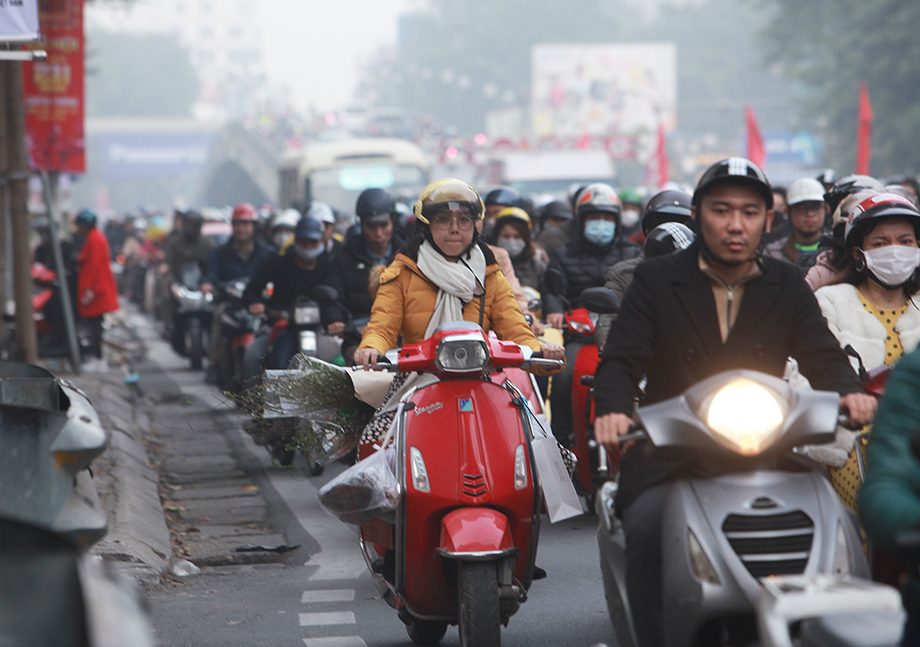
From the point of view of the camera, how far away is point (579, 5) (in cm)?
9550

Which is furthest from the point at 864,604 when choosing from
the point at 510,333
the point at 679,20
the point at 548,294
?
the point at 679,20

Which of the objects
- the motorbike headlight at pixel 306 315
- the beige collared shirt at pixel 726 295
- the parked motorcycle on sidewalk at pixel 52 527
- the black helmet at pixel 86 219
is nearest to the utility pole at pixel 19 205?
the motorbike headlight at pixel 306 315

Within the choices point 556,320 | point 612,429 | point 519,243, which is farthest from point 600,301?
point 519,243

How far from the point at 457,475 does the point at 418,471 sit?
0.14m

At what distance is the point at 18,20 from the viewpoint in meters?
7.86

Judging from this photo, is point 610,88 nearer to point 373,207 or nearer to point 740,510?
point 373,207

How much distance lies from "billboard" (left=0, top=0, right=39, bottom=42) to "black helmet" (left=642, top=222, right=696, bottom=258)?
382 centimetres

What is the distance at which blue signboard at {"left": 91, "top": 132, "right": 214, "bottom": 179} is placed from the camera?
108875 millimetres

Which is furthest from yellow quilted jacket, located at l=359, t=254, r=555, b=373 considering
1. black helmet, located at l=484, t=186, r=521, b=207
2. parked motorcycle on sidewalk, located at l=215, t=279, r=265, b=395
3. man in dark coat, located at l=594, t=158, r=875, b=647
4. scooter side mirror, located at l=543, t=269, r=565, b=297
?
parked motorcycle on sidewalk, located at l=215, t=279, r=265, b=395

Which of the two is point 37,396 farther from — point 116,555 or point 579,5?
point 579,5

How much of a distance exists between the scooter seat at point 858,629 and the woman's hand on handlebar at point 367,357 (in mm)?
2499

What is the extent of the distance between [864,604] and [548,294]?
5.89m

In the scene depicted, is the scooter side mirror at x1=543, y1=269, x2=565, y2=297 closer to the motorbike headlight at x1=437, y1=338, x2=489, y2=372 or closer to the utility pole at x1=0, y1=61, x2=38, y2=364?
the motorbike headlight at x1=437, y1=338, x2=489, y2=372

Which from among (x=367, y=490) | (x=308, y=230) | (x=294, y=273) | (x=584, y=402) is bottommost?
(x=584, y=402)
